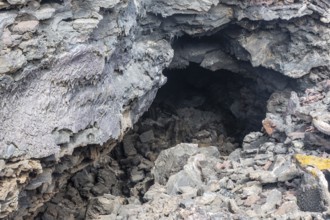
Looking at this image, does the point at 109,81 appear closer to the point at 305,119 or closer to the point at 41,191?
the point at 41,191

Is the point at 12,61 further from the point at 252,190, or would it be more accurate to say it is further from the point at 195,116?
the point at 195,116

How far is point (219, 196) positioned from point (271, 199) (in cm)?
79

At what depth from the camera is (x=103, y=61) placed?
7328 mm

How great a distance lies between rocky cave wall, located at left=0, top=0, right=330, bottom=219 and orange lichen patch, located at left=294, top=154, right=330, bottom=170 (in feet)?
4.39

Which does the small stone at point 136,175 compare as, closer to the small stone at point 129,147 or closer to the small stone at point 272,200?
the small stone at point 129,147

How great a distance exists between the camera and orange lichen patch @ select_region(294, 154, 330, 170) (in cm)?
741

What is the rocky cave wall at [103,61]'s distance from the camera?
6.12 meters

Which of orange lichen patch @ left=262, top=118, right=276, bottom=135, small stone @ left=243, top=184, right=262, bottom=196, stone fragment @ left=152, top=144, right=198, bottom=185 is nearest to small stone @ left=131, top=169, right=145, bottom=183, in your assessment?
stone fragment @ left=152, top=144, right=198, bottom=185

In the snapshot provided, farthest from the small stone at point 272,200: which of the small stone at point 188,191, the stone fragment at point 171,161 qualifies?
the stone fragment at point 171,161

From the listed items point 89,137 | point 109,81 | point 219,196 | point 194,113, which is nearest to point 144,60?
point 109,81

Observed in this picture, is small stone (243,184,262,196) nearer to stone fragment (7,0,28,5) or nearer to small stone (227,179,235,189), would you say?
small stone (227,179,235,189)

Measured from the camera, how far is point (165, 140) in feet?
41.0

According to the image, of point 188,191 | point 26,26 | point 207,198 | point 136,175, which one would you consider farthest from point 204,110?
point 26,26

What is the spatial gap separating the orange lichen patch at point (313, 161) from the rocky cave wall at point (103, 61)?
52.7 inches
